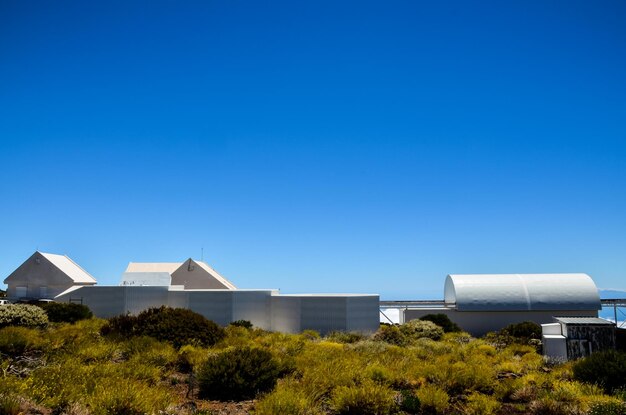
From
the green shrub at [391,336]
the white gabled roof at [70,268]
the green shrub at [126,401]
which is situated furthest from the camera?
the white gabled roof at [70,268]

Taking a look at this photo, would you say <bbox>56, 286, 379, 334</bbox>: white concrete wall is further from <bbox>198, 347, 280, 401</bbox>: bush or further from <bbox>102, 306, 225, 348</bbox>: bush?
→ <bbox>198, 347, 280, 401</bbox>: bush

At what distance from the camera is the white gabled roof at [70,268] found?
4559 cm

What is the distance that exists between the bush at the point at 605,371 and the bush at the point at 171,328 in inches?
440

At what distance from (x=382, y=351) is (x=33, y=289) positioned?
37.7 m

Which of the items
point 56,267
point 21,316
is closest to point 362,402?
point 21,316

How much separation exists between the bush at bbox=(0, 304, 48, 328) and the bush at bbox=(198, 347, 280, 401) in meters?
11.1

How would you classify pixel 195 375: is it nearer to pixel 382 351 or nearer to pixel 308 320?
pixel 382 351

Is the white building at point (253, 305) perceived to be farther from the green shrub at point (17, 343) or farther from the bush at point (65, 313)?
the green shrub at point (17, 343)

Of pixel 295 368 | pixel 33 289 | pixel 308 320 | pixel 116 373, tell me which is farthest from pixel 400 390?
pixel 33 289

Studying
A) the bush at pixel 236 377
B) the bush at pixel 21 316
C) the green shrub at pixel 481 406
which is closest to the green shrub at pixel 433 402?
the green shrub at pixel 481 406

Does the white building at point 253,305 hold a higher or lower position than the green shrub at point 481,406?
higher

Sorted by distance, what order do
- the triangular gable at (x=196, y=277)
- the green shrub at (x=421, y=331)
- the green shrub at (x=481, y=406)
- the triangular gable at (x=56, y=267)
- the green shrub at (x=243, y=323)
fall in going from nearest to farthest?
the green shrub at (x=481, y=406) → the green shrub at (x=421, y=331) → the green shrub at (x=243, y=323) → the triangular gable at (x=196, y=277) → the triangular gable at (x=56, y=267)

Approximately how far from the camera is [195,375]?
12484 mm

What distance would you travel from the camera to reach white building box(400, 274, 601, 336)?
37.8 metres
